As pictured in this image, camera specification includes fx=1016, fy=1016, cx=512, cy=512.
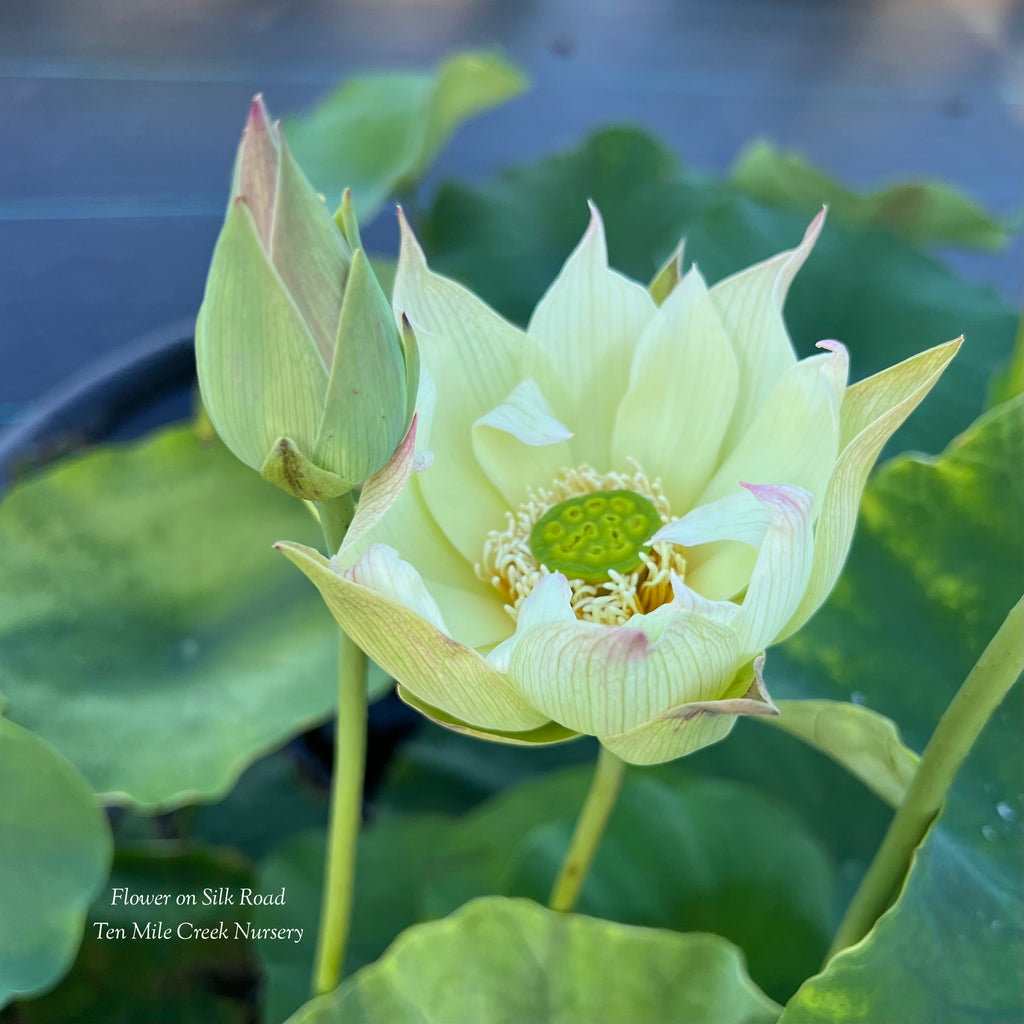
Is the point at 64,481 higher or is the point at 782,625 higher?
the point at 782,625

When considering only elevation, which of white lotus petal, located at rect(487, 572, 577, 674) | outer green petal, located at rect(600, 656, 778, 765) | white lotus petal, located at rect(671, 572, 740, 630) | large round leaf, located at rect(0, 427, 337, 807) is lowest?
large round leaf, located at rect(0, 427, 337, 807)

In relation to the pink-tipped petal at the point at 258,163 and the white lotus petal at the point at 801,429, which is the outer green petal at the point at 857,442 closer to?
the white lotus petal at the point at 801,429

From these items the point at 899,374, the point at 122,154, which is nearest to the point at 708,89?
the point at 122,154

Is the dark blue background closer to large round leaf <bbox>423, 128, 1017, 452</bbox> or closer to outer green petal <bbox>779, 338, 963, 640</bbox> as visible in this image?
large round leaf <bbox>423, 128, 1017, 452</bbox>

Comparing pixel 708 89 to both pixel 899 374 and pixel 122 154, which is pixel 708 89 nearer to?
pixel 122 154

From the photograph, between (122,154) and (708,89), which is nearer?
(122,154)

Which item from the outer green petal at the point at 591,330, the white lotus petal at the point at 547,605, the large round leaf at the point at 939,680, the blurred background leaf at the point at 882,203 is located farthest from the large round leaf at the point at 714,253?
the white lotus petal at the point at 547,605

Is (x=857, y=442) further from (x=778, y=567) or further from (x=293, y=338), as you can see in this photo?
(x=293, y=338)

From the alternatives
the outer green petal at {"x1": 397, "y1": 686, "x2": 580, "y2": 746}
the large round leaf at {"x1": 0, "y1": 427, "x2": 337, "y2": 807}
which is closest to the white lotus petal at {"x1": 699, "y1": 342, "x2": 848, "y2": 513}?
the outer green petal at {"x1": 397, "y1": 686, "x2": 580, "y2": 746}
